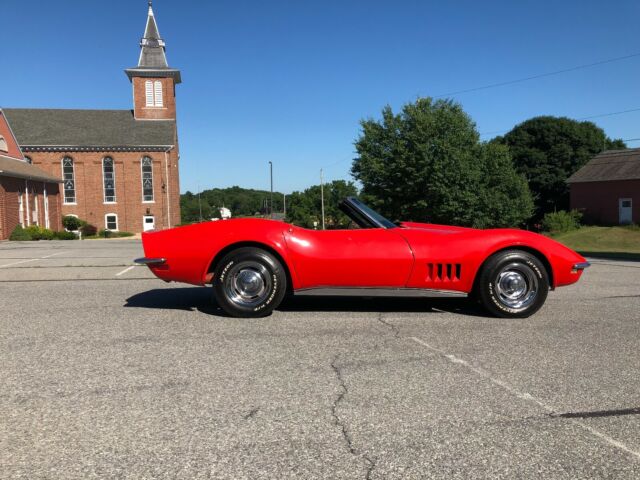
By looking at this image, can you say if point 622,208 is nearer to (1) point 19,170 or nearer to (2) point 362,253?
(2) point 362,253

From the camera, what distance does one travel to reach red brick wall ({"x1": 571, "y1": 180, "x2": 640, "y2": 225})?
4449 cm

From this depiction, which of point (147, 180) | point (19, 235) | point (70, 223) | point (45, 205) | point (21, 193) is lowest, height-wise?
point (19, 235)

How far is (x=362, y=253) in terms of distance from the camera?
5.14m

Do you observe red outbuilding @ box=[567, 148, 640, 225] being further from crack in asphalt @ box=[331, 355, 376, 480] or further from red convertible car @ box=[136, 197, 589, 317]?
crack in asphalt @ box=[331, 355, 376, 480]

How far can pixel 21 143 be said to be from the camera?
49.3 metres

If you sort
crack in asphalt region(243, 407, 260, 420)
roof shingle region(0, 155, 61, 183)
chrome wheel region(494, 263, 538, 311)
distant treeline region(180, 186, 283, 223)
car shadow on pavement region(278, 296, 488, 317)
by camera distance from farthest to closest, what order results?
distant treeline region(180, 186, 283, 223) → roof shingle region(0, 155, 61, 183) → car shadow on pavement region(278, 296, 488, 317) → chrome wheel region(494, 263, 538, 311) → crack in asphalt region(243, 407, 260, 420)

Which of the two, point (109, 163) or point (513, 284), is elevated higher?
point (109, 163)

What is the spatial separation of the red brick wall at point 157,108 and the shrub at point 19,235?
83.6ft

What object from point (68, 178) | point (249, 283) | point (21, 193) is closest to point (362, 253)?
point (249, 283)

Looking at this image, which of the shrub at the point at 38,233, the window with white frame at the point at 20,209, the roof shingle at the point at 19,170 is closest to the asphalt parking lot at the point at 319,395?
the shrub at the point at 38,233

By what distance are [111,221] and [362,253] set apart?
51.5m

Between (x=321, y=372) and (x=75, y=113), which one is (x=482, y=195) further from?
(x=75, y=113)

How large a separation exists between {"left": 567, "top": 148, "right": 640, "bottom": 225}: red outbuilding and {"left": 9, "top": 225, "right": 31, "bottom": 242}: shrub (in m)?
46.8

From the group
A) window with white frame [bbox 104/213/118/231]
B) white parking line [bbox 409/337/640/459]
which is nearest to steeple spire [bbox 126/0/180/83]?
window with white frame [bbox 104/213/118/231]
